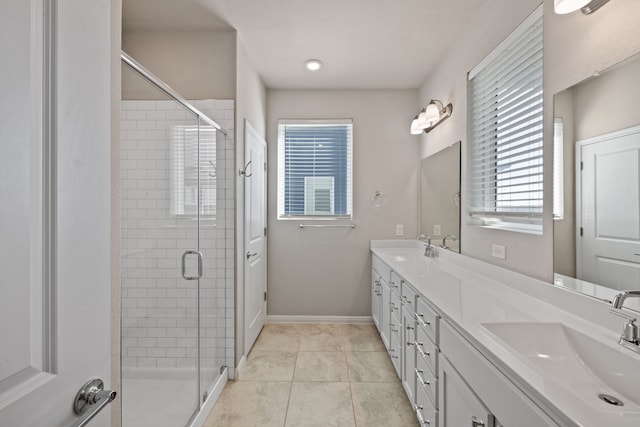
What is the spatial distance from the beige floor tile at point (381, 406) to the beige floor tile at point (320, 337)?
67 centimetres

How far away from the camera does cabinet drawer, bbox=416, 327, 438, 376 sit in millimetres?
1533

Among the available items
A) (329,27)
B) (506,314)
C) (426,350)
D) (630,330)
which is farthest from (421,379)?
(329,27)

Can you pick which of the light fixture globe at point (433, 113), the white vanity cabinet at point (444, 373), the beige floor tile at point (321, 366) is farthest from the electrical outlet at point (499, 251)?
the beige floor tile at point (321, 366)

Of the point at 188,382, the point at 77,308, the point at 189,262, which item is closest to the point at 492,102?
the point at 189,262

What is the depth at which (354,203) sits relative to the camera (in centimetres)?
360

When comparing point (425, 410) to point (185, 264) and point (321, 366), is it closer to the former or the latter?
point (321, 366)

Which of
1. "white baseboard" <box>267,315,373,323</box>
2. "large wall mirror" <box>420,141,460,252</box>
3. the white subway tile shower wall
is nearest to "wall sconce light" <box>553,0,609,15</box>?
"large wall mirror" <box>420,141,460,252</box>

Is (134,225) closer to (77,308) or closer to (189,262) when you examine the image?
(189,262)

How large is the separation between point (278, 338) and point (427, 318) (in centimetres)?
196

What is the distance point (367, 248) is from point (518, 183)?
1.97m

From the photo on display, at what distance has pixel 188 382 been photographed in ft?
6.18

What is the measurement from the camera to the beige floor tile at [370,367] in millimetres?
2439

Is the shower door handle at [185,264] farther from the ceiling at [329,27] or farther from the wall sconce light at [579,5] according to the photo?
the wall sconce light at [579,5]

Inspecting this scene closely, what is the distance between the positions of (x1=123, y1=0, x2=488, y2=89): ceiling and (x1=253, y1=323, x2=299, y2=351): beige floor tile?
2633mm
